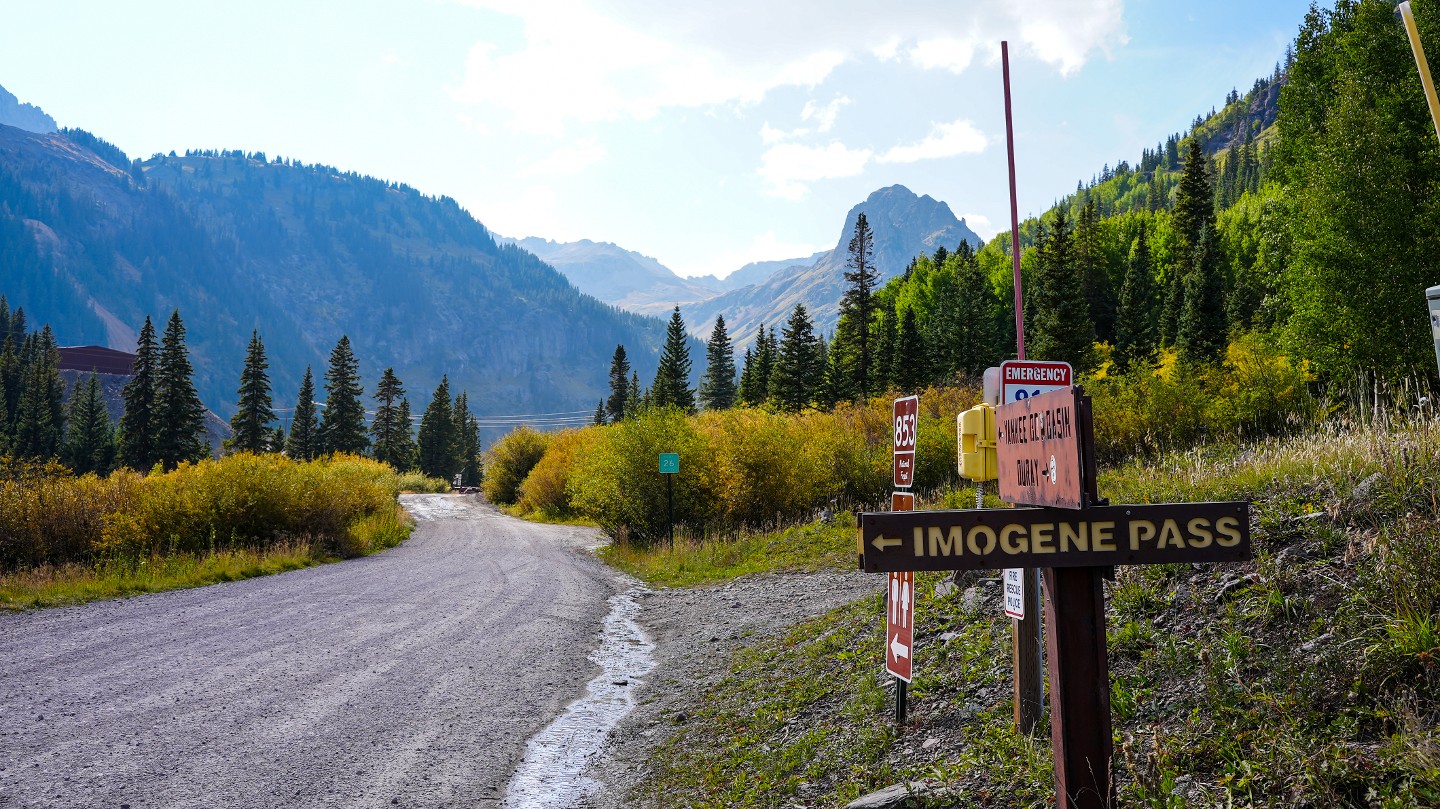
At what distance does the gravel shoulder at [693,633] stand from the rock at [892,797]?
205 cm

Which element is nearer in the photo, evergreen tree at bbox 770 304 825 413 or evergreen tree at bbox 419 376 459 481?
evergreen tree at bbox 770 304 825 413

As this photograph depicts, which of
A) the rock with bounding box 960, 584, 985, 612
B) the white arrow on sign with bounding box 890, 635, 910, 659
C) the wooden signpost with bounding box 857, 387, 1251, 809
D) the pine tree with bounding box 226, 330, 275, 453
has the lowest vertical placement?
the rock with bounding box 960, 584, 985, 612

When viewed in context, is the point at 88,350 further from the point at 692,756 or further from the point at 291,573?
the point at 692,756

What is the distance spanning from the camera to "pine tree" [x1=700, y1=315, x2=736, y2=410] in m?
78.9

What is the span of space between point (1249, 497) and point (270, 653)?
430 inches

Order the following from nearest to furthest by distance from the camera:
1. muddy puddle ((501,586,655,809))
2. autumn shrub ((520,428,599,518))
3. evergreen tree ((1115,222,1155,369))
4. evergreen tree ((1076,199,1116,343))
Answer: muddy puddle ((501,586,655,809)), autumn shrub ((520,428,599,518)), evergreen tree ((1115,222,1155,369)), evergreen tree ((1076,199,1116,343))

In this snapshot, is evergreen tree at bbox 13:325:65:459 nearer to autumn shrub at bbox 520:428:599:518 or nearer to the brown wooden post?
autumn shrub at bbox 520:428:599:518

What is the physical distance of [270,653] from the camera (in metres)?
9.84

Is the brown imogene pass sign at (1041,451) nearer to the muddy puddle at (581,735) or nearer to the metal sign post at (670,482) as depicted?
the muddy puddle at (581,735)

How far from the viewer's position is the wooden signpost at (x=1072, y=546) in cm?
280

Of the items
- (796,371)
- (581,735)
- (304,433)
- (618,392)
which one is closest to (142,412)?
(304,433)

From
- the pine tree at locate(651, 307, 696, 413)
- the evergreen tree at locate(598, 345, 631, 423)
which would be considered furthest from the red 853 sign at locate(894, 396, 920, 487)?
the evergreen tree at locate(598, 345, 631, 423)

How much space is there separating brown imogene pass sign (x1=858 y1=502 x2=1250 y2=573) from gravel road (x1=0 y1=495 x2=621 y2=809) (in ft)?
14.7

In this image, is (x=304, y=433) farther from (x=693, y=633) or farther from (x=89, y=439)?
(x=693, y=633)
